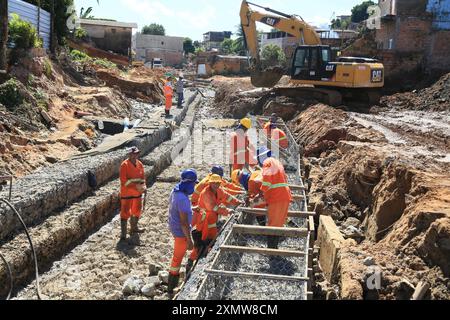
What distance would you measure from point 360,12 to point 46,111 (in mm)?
68572

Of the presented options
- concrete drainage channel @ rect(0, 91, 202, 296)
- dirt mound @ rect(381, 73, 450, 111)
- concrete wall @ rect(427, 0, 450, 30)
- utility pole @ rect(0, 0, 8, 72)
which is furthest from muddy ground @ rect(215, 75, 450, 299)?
concrete wall @ rect(427, 0, 450, 30)

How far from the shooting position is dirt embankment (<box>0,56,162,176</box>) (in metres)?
10.4

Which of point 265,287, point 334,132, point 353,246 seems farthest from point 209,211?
point 334,132

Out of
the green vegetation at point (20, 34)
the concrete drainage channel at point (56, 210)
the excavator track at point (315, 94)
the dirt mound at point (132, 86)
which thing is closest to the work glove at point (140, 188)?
the concrete drainage channel at point (56, 210)

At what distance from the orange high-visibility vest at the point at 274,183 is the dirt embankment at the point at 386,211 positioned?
3.42 ft

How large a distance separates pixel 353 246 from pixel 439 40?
23.0 meters

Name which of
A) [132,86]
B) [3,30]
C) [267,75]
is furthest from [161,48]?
[3,30]

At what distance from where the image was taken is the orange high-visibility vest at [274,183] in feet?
20.6

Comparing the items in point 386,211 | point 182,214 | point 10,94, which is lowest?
point 386,211

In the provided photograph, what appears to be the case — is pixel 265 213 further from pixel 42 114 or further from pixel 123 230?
pixel 42 114

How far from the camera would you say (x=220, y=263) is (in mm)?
5797

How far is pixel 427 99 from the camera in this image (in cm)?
2095

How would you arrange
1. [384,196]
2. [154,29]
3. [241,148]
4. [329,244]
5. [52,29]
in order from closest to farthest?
[329,244]
[384,196]
[241,148]
[52,29]
[154,29]

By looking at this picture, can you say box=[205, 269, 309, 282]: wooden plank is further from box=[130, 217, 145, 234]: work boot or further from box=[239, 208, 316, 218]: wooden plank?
box=[130, 217, 145, 234]: work boot
